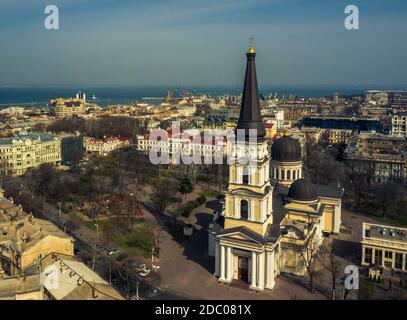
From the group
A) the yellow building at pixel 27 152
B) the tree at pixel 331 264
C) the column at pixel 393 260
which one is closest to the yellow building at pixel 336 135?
the yellow building at pixel 27 152

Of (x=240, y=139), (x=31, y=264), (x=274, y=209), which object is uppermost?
(x=240, y=139)

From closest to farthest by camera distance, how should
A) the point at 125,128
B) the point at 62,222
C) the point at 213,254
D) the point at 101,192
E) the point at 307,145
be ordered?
the point at 213,254 → the point at 62,222 → the point at 101,192 → the point at 307,145 → the point at 125,128

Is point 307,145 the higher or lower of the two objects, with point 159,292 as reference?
higher

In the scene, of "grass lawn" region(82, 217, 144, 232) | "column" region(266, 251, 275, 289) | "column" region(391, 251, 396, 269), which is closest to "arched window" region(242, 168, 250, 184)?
"column" region(266, 251, 275, 289)

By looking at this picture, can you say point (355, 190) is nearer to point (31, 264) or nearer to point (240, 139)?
point (240, 139)

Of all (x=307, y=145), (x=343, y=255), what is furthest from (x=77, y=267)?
(x=307, y=145)

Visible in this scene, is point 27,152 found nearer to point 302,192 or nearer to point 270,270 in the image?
point 302,192

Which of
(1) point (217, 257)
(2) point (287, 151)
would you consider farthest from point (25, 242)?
(2) point (287, 151)
